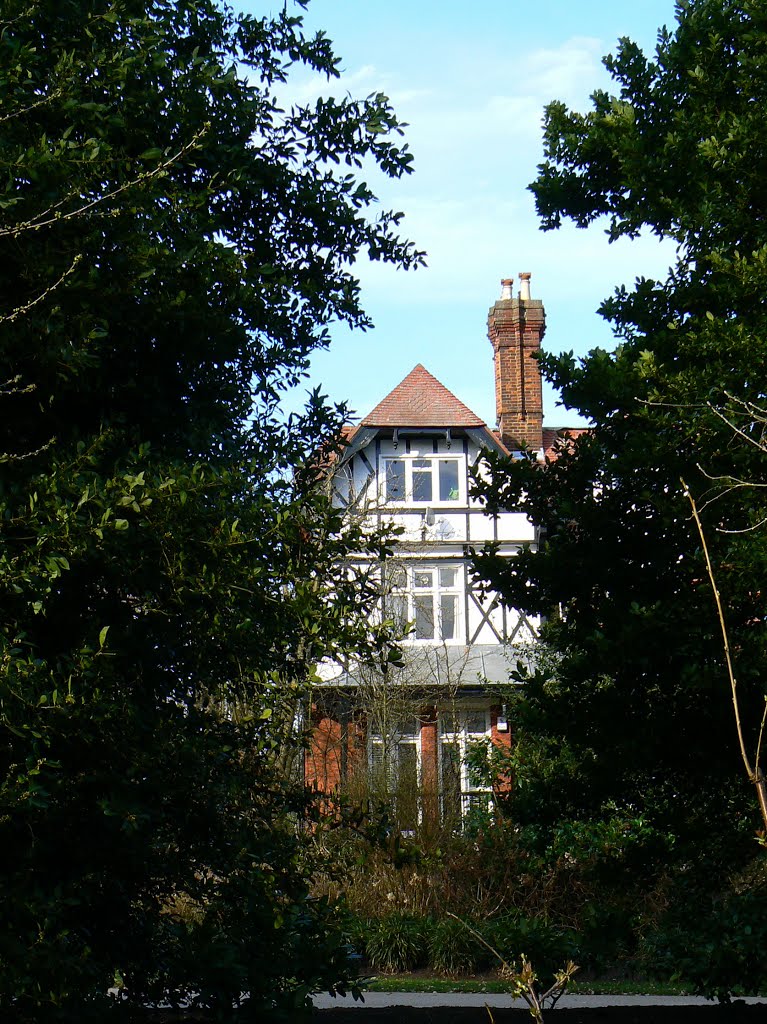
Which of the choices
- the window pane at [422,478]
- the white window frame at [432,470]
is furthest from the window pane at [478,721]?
the window pane at [422,478]

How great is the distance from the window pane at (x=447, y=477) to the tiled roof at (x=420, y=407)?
0.88 meters

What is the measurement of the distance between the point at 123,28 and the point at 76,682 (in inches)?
132

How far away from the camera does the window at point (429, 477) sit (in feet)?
84.6

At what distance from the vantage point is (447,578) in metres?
26.2

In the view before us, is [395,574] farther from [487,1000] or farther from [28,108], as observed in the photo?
[28,108]

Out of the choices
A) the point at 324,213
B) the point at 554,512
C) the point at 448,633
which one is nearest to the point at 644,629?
the point at 554,512

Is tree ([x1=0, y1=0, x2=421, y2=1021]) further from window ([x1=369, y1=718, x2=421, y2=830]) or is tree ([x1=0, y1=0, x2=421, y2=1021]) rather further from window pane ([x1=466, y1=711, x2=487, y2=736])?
window pane ([x1=466, y1=711, x2=487, y2=736])

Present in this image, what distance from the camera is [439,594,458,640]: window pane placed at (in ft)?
85.1

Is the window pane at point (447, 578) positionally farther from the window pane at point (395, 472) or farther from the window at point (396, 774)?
the window at point (396, 774)

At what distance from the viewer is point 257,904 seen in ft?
16.0

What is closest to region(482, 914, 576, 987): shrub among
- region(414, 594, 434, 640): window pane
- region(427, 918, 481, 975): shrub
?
region(427, 918, 481, 975): shrub

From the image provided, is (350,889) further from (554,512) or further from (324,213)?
(324,213)

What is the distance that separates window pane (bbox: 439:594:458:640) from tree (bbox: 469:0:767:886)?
58.8ft

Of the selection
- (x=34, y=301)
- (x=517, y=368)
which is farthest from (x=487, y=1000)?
(x=517, y=368)
